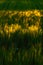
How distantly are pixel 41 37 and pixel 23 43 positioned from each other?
0.59 meters

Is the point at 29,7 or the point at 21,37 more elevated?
the point at 29,7

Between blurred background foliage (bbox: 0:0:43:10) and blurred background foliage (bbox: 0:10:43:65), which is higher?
blurred background foliage (bbox: 0:0:43:10)

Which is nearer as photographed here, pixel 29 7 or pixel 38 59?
pixel 38 59

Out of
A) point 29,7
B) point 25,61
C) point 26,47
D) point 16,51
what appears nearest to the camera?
point 25,61

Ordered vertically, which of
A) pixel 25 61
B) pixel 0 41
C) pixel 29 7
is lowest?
pixel 25 61

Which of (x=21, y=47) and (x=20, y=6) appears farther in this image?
(x=20, y=6)

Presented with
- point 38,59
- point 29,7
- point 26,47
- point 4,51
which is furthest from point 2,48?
point 29,7

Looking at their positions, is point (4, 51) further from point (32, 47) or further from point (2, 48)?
point (32, 47)

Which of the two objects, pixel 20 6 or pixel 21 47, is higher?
pixel 20 6

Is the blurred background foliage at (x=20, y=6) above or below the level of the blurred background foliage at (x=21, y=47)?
above

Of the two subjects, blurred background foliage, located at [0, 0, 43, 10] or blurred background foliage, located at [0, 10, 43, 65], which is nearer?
blurred background foliage, located at [0, 10, 43, 65]

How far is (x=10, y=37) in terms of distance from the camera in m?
5.16

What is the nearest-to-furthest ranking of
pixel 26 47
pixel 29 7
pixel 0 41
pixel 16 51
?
pixel 16 51 < pixel 26 47 < pixel 0 41 < pixel 29 7

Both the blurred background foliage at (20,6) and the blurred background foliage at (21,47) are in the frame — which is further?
the blurred background foliage at (20,6)
